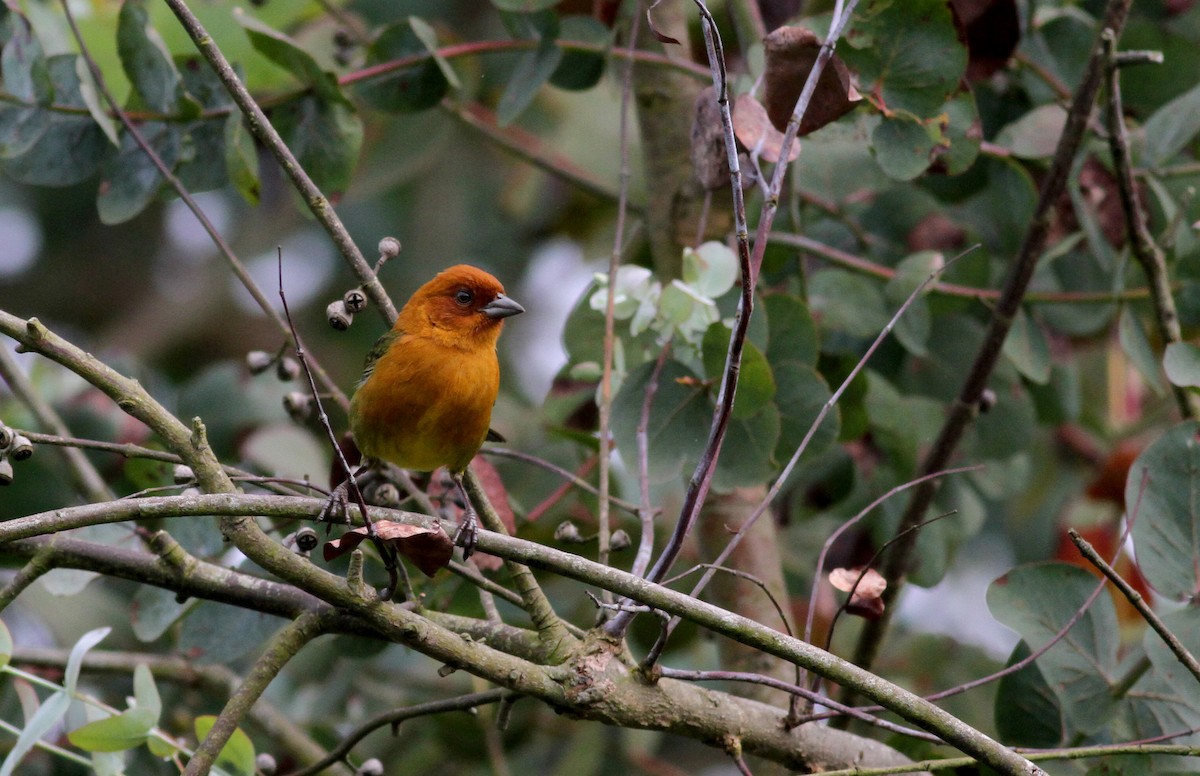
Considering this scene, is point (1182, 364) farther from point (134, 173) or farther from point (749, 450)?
point (134, 173)

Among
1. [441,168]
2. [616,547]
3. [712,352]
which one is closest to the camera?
[616,547]

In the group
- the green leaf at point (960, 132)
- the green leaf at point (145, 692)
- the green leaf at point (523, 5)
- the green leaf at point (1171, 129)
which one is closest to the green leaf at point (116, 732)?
the green leaf at point (145, 692)

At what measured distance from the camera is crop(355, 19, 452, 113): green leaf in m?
3.44

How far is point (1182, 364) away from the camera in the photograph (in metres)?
2.76

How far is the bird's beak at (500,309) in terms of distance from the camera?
12.2 feet

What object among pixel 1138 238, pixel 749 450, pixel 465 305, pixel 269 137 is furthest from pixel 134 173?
pixel 1138 238

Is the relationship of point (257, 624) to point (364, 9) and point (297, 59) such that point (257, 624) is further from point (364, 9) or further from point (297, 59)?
point (364, 9)

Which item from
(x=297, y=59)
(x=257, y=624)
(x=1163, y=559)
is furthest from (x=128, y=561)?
(x=1163, y=559)

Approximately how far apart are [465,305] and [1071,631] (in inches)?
74.1

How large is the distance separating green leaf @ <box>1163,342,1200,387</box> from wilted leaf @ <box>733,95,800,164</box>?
0.94 m

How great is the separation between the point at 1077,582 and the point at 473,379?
162 centimetres

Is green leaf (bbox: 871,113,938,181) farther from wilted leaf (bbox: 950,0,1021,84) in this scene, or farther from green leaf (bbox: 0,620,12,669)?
green leaf (bbox: 0,620,12,669)

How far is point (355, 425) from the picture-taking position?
11.2 feet

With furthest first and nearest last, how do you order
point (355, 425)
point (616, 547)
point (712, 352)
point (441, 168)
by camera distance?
1. point (441, 168)
2. point (355, 425)
3. point (712, 352)
4. point (616, 547)
